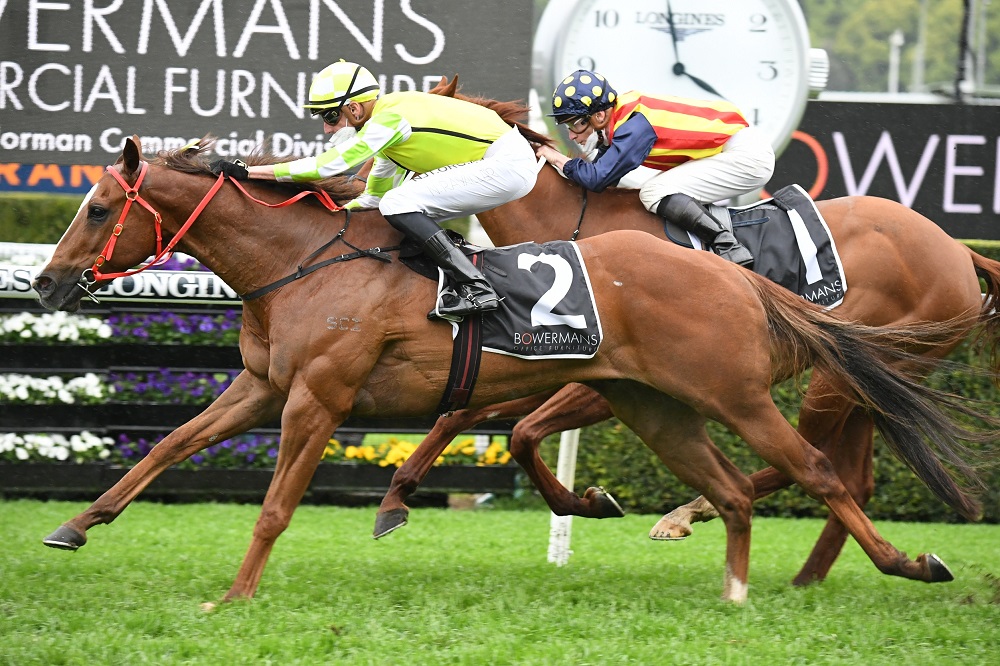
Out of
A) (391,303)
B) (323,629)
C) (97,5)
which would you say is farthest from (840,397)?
(97,5)

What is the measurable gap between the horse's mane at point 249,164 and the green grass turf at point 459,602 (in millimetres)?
1671

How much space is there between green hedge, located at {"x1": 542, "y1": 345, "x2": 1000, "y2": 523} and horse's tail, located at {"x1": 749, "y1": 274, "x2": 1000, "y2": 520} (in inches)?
95.3

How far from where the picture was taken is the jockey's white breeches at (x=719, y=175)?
5.28 metres

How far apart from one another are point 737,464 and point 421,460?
294 cm

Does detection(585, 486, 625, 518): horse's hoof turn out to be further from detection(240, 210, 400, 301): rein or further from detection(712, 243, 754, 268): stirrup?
detection(240, 210, 400, 301): rein

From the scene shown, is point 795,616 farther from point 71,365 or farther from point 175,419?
point 71,365

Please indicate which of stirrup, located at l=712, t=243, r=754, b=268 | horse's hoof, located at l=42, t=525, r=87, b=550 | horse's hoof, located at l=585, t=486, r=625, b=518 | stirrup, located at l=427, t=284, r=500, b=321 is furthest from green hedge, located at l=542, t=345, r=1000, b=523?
horse's hoof, located at l=42, t=525, r=87, b=550

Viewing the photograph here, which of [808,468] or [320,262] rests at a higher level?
[320,262]

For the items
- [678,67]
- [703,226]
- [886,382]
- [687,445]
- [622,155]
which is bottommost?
[687,445]

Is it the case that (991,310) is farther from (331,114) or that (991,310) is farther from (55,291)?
(55,291)

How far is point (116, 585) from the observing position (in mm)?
4809

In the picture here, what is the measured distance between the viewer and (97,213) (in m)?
4.50

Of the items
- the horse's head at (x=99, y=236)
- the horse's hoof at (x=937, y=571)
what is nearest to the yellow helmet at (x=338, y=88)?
the horse's head at (x=99, y=236)

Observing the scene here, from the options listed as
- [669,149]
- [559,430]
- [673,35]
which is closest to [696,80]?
[673,35]
